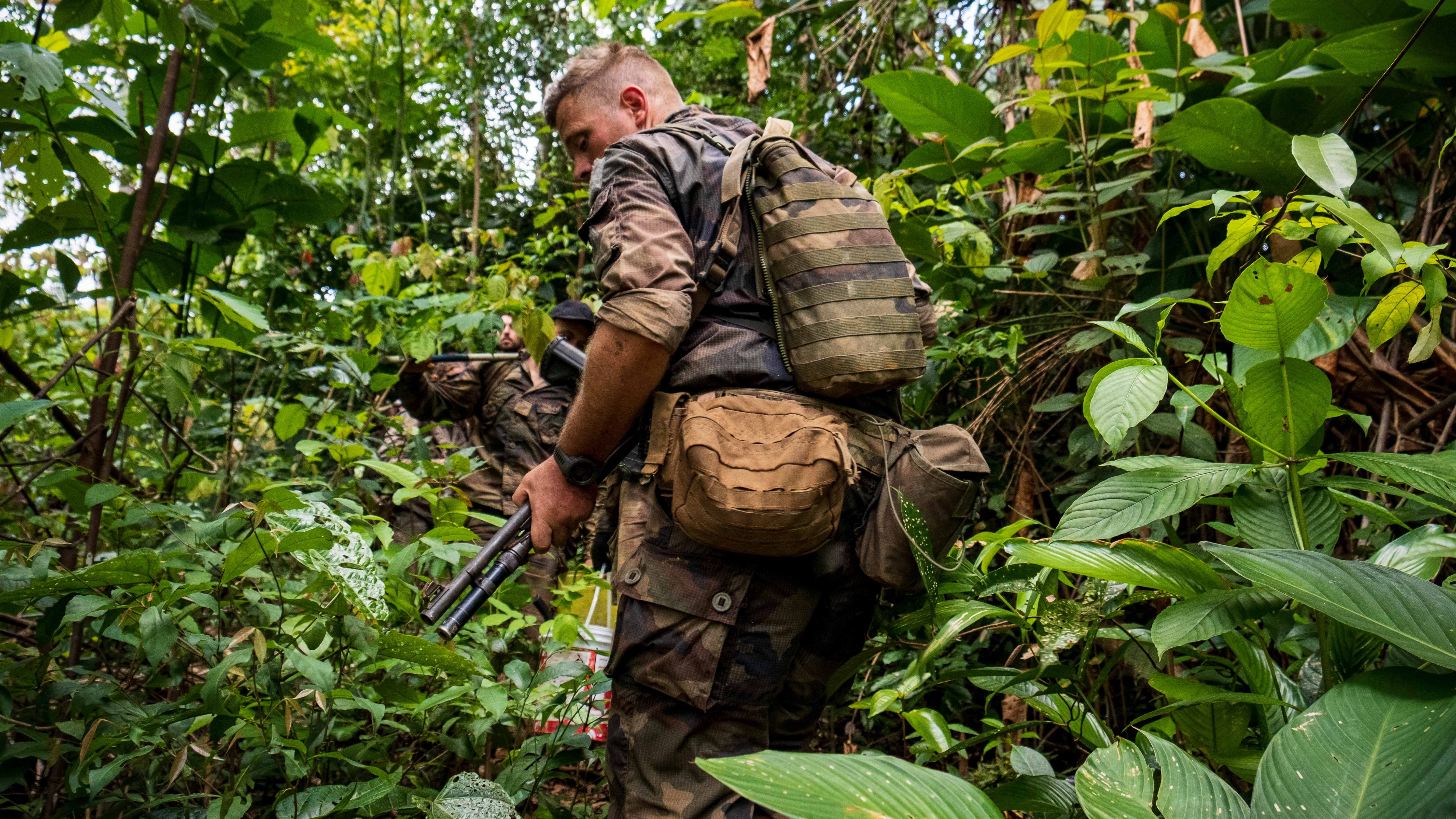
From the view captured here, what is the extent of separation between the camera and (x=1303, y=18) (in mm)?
1936

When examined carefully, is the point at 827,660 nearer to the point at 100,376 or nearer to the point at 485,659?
the point at 485,659

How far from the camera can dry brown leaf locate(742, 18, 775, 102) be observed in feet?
8.71

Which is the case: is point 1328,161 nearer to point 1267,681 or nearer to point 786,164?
point 1267,681

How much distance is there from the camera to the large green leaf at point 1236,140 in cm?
170

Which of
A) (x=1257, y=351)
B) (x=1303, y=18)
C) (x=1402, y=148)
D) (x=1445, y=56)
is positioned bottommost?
(x=1257, y=351)

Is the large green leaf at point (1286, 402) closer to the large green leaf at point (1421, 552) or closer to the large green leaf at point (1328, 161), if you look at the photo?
the large green leaf at point (1421, 552)

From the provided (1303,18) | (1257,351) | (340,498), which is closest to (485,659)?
(340,498)

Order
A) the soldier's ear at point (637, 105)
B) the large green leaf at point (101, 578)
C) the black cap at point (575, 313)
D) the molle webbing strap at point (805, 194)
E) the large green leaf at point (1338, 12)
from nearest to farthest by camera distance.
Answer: the large green leaf at point (101, 578) → the molle webbing strap at point (805, 194) → the large green leaf at point (1338, 12) → the soldier's ear at point (637, 105) → the black cap at point (575, 313)

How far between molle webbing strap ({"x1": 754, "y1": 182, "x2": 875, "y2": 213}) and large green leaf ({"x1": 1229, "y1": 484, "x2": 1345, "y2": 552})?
832mm

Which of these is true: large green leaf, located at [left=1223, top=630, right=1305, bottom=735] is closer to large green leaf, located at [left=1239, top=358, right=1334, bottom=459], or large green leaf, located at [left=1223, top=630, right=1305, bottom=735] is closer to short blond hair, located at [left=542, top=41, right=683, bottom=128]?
large green leaf, located at [left=1239, top=358, right=1334, bottom=459]

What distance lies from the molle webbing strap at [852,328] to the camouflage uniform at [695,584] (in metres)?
0.09

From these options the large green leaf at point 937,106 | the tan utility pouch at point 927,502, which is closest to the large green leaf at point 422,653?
the tan utility pouch at point 927,502

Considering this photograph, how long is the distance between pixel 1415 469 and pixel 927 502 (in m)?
0.64

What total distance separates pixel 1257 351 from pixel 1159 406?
0.80m
